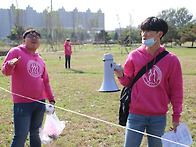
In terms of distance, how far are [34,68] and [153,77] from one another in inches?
56.1

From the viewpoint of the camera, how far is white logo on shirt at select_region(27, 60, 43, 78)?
2.81 meters

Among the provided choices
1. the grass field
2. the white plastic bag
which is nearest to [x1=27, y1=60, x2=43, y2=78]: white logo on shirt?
the white plastic bag

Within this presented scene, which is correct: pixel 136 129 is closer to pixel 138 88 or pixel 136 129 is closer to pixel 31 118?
pixel 138 88

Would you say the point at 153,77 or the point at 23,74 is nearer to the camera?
the point at 153,77

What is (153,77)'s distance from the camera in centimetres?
224

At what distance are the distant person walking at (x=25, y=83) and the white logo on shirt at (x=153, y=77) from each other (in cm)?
134

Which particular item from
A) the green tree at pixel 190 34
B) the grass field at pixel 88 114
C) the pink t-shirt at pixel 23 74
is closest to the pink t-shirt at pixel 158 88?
the pink t-shirt at pixel 23 74

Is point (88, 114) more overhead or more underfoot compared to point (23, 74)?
more underfoot

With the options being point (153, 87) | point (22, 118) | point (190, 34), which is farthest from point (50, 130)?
point (190, 34)

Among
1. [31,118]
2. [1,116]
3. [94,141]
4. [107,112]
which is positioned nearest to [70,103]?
[107,112]

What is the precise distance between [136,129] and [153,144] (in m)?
0.28

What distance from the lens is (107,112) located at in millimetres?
5418

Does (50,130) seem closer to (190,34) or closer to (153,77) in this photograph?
(153,77)

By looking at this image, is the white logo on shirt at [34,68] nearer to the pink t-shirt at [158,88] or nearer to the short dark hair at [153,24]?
the pink t-shirt at [158,88]
